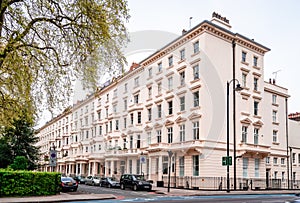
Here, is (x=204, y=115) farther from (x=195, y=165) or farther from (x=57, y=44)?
(x=57, y=44)

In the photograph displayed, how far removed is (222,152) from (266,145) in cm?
711

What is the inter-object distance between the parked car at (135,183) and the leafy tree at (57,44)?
19264 millimetres

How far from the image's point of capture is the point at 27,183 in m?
21.5

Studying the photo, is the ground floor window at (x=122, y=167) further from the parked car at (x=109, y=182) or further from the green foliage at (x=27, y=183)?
the green foliage at (x=27, y=183)

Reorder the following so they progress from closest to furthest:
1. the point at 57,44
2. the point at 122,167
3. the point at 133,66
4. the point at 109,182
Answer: the point at 57,44, the point at 109,182, the point at 122,167, the point at 133,66

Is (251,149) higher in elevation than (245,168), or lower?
higher

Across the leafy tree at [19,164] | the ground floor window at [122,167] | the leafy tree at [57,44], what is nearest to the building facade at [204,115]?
the ground floor window at [122,167]

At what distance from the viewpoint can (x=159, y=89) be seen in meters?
42.2

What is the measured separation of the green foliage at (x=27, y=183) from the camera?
20525 mm

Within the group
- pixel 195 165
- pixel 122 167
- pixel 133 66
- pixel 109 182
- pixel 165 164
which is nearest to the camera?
pixel 195 165

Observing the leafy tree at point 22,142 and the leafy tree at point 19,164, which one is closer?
the leafy tree at point 19,164

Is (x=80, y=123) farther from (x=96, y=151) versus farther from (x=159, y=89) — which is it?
(x=159, y=89)

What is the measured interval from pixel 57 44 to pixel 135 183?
70.3 feet

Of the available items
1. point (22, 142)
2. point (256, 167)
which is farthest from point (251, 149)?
point (22, 142)
